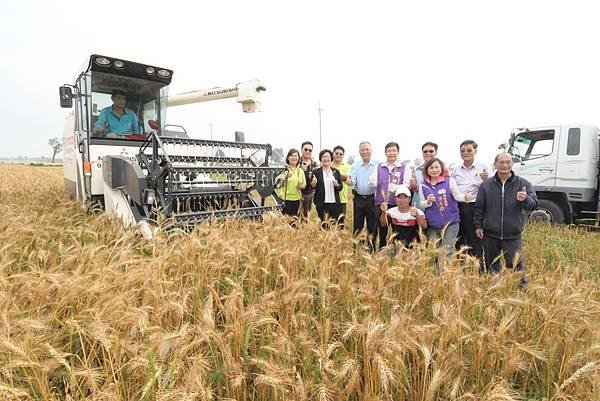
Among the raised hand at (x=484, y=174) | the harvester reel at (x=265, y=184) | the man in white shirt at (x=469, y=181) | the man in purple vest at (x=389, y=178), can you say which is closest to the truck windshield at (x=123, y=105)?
the harvester reel at (x=265, y=184)

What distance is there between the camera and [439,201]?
3873mm

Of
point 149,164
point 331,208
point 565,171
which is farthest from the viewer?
point 565,171

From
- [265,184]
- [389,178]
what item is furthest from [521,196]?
[265,184]

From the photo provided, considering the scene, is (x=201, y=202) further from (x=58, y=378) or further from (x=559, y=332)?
(x=559, y=332)

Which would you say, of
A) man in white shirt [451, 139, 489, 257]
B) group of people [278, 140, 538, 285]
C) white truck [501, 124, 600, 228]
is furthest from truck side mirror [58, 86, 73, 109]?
white truck [501, 124, 600, 228]

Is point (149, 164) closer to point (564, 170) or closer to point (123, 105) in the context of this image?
point (123, 105)

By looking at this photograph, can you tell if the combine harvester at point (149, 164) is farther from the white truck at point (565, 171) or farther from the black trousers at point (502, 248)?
the white truck at point (565, 171)

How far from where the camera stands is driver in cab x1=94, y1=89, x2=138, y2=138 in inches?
220

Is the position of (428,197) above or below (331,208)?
above

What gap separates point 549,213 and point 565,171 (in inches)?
40.1

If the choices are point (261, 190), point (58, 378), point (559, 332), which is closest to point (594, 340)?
point (559, 332)

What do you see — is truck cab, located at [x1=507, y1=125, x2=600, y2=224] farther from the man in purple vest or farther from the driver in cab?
the driver in cab

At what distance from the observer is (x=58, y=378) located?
1595 mm

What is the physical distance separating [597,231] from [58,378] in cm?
1021
